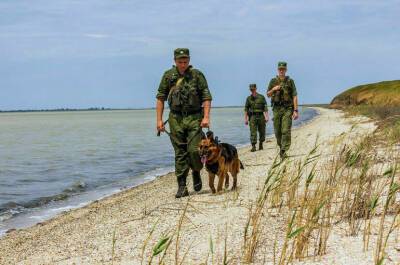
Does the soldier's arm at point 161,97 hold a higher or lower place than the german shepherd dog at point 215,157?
higher

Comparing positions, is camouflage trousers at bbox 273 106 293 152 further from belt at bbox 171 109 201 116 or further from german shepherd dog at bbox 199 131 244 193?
belt at bbox 171 109 201 116

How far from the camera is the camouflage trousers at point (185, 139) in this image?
7754 millimetres

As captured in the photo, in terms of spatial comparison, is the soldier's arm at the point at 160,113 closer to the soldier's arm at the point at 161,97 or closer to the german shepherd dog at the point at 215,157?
the soldier's arm at the point at 161,97

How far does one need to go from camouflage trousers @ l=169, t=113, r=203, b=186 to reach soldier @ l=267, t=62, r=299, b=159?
13.4 feet

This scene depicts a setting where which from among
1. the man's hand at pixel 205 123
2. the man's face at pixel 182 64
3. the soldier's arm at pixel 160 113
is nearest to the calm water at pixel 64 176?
the soldier's arm at pixel 160 113

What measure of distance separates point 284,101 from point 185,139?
4498 millimetres

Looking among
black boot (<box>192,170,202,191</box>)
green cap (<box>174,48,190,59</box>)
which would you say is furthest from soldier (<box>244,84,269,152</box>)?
green cap (<box>174,48,190,59</box>)

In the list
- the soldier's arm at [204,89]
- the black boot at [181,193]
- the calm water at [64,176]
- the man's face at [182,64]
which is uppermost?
the man's face at [182,64]

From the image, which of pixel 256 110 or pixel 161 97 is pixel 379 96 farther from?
pixel 161 97

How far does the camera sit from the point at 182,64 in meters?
7.75

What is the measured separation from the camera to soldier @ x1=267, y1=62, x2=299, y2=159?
38.0 ft

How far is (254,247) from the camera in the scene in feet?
13.1

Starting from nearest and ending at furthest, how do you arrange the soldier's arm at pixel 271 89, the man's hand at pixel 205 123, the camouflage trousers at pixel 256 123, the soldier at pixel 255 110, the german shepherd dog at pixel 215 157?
the german shepherd dog at pixel 215 157 → the man's hand at pixel 205 123 → the soldier's arm at pixel 271 89 → the soldier at pixel 255 110 → the camouflage trousers at pixel 256 123

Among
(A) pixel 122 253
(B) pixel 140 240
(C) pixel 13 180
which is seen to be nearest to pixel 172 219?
(B) pixel 140 240
